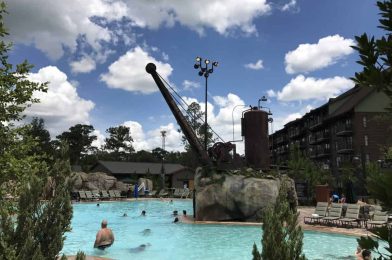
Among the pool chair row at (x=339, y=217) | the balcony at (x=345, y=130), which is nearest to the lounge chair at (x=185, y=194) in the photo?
the balcony at (x=345, y=130)

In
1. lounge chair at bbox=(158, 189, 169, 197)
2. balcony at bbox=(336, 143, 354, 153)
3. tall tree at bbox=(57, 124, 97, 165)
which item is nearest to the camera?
lounge chair at bbox=(158, 189, 169, 197)

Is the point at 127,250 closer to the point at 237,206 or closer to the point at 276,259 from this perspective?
the point at 237,206

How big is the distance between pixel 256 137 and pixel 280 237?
20679 mm

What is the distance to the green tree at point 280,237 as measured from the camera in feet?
16.4

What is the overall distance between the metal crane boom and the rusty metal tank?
368cm

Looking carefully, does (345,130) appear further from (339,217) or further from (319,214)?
(339,217)

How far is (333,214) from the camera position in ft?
59.9

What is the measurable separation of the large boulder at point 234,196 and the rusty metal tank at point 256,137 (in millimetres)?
3958

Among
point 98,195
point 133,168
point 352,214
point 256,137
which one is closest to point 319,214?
point 352,214

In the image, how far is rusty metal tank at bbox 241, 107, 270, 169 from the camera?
83.6 feet

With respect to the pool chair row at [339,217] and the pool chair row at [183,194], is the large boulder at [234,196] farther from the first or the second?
the pool chair row at [183,194]

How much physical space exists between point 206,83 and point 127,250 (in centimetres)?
1480

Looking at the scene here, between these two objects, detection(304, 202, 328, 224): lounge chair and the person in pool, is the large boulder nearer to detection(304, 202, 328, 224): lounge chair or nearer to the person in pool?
detection(304, 202, 328, 224): lounge chair

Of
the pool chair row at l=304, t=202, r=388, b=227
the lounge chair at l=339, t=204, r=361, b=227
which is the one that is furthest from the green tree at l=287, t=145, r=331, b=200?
the lounge chair at l=339, t=204, r=361, b=227
